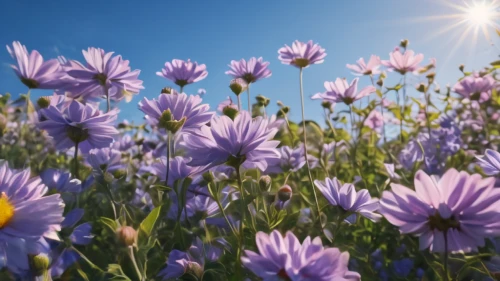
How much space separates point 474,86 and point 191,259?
1.88 metres

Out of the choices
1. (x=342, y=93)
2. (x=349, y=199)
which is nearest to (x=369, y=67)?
(x=342, y=93)

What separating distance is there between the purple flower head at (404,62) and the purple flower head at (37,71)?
125cm

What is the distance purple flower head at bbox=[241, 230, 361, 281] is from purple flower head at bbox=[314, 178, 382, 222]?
36 centimetres

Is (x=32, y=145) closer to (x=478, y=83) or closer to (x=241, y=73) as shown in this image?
(x=241, y=73)

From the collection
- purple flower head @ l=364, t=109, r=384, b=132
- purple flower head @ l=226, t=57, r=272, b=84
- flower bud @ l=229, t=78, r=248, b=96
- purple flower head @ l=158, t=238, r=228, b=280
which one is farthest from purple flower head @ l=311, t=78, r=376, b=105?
purple flower head @ l=364, t=109, r=384, b=132

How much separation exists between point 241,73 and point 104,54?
499 mm

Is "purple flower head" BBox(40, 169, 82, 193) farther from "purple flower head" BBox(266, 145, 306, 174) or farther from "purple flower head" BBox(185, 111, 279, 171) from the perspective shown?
"purple flower head" BBox(266, 145, 306, 174)

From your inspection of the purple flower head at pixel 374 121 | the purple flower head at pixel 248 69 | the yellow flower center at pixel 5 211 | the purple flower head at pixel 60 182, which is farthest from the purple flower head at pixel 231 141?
the purple flower head at pixel 374 121

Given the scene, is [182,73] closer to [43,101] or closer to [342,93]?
[43,101]

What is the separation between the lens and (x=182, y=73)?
137 cm

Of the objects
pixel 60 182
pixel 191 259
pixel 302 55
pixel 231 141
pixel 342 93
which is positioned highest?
pixel 302 55

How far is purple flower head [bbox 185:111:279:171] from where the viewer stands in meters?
0.78

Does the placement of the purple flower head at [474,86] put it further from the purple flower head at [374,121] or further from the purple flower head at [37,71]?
the purple flower head at [37,71]

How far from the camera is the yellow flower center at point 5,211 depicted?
67 centimetres
